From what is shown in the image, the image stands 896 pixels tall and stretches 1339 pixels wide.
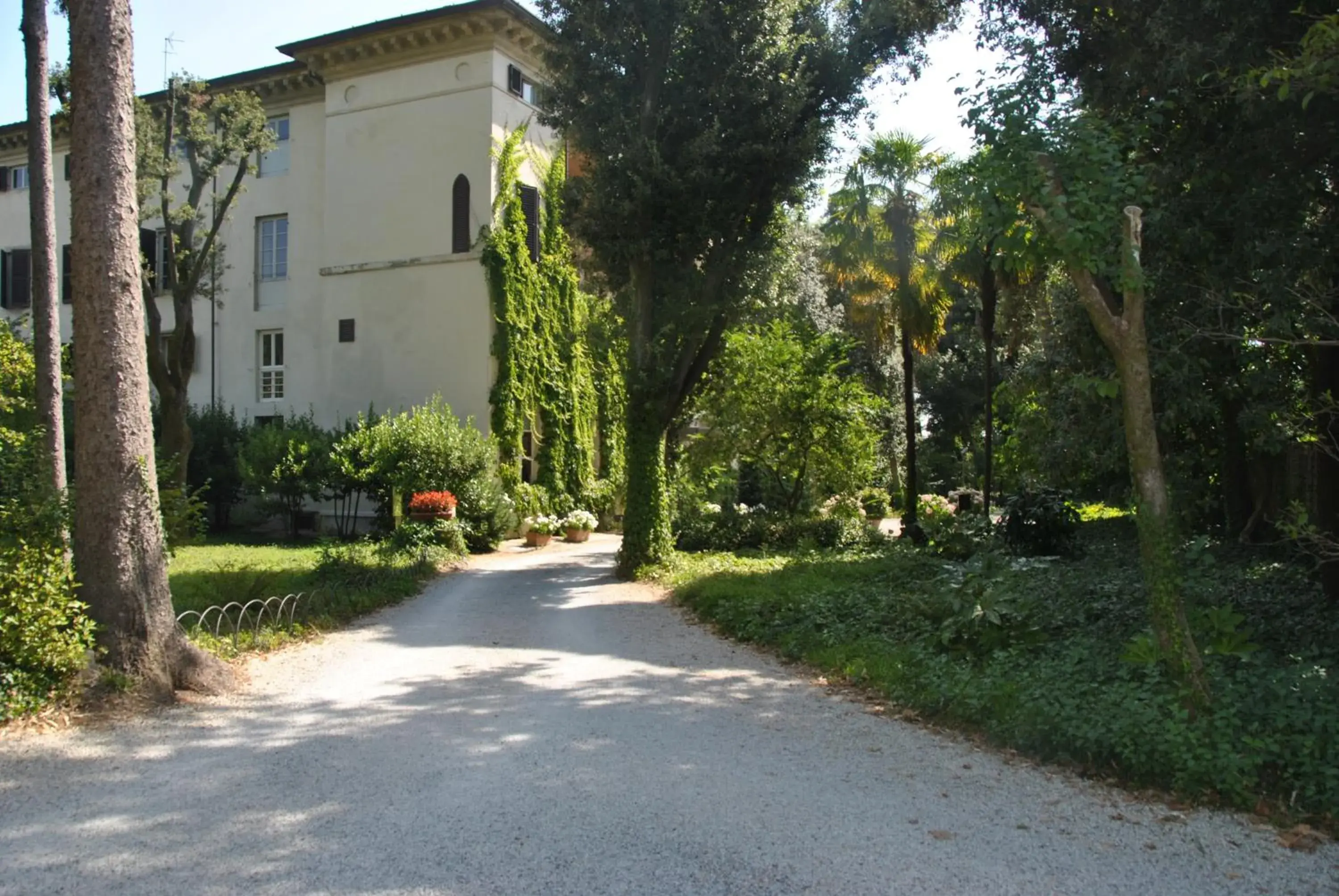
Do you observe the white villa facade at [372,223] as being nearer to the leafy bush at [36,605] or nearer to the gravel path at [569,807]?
the leafy bush at [36,605]

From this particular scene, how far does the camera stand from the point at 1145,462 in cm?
640

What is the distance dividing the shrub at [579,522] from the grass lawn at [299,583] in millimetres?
6067

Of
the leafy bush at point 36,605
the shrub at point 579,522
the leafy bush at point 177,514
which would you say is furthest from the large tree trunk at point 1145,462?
the shrub at point 579,522

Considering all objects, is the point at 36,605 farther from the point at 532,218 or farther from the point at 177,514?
the point at 532,218

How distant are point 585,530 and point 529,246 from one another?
7.13 m

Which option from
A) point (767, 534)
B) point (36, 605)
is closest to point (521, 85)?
point (767, 534)

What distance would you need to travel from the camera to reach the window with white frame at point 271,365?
2708cm

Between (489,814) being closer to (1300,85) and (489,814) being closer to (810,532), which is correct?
(1300,85)

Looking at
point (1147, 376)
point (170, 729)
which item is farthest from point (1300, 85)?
point (170, 729)

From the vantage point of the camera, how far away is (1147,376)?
21.0ft

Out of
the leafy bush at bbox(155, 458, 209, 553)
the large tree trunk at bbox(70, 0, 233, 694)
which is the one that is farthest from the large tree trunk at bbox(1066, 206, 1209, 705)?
the leafy bush at bbox(155, 458, 209, 553)

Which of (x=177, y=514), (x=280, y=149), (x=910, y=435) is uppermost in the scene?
(x=280, y=149)

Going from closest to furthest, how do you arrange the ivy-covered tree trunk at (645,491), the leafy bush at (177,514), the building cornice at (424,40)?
the leafy bush at (177,514) → the ivy-covered tree trunk at (645,491) → the building cornice at (424,40)

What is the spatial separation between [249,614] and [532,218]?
15.9 meters
